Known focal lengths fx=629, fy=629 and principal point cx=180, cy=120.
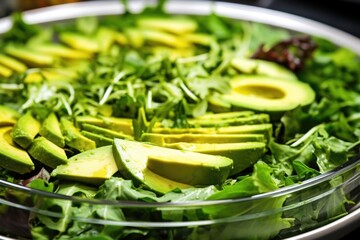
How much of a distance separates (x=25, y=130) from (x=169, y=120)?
21 cm

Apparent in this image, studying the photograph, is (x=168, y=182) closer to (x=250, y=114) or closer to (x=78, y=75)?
(x=250, y=114)

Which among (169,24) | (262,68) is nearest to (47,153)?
(262,68)

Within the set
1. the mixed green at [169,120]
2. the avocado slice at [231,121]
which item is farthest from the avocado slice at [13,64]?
the avocado slice at [231,121]

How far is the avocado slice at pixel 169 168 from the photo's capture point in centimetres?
77

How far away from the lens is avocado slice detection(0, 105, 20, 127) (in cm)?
91

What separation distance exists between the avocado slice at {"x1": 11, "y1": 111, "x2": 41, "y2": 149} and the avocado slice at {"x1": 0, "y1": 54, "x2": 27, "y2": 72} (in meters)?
0.23

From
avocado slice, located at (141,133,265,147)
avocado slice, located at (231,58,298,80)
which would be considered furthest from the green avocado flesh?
avocado slice, located at (231,58,298,80)

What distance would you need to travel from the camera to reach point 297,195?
0.73 m

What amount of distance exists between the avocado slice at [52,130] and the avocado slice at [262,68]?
1.15 ft

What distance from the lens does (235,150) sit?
83 cm

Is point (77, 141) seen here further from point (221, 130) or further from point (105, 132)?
point (221, 130)

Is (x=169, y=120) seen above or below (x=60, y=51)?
below

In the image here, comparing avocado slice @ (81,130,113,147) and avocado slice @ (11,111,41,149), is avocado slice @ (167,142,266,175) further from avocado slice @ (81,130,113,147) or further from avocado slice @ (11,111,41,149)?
avocado slice @ (11,111,41,149)

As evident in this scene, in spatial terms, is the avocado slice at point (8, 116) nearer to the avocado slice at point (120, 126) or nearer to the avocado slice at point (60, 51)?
the avocado slice at point (120, 126)
